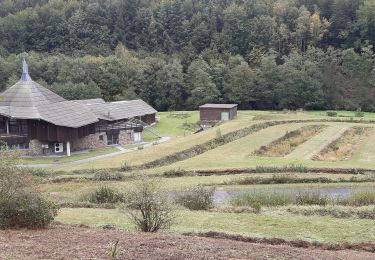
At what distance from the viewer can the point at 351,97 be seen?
72812mm

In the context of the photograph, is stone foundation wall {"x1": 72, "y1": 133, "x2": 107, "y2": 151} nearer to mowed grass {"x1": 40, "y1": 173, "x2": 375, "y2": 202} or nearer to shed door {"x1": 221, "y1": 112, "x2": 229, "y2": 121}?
shed door {"x1": 221, "y1": 112, "x2": 229, "y2": 121}

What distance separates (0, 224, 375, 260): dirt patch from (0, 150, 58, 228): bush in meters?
0.52

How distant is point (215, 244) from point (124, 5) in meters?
99.2

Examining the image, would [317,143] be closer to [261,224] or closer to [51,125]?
[51,125]

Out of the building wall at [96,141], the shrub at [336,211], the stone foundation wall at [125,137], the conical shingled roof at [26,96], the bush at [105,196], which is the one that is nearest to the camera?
the shrub at [336,211]

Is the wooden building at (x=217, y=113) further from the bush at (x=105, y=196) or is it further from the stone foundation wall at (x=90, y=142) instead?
the bush at (x=105, y=196)

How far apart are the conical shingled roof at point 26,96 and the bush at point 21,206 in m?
32.4

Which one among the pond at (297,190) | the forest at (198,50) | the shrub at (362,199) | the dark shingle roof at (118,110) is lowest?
the pond at (297,190)

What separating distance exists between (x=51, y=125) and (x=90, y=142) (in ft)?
17.7

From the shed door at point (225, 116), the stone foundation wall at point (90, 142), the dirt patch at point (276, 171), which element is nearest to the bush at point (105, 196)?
the dirt patch at point (276, 171)

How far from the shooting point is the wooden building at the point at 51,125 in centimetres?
4212

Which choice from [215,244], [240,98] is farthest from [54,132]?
[240,98]

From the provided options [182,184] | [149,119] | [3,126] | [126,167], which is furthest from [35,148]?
[182,184]

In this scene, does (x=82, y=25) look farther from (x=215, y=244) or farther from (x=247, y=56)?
(x=215, y=244)
